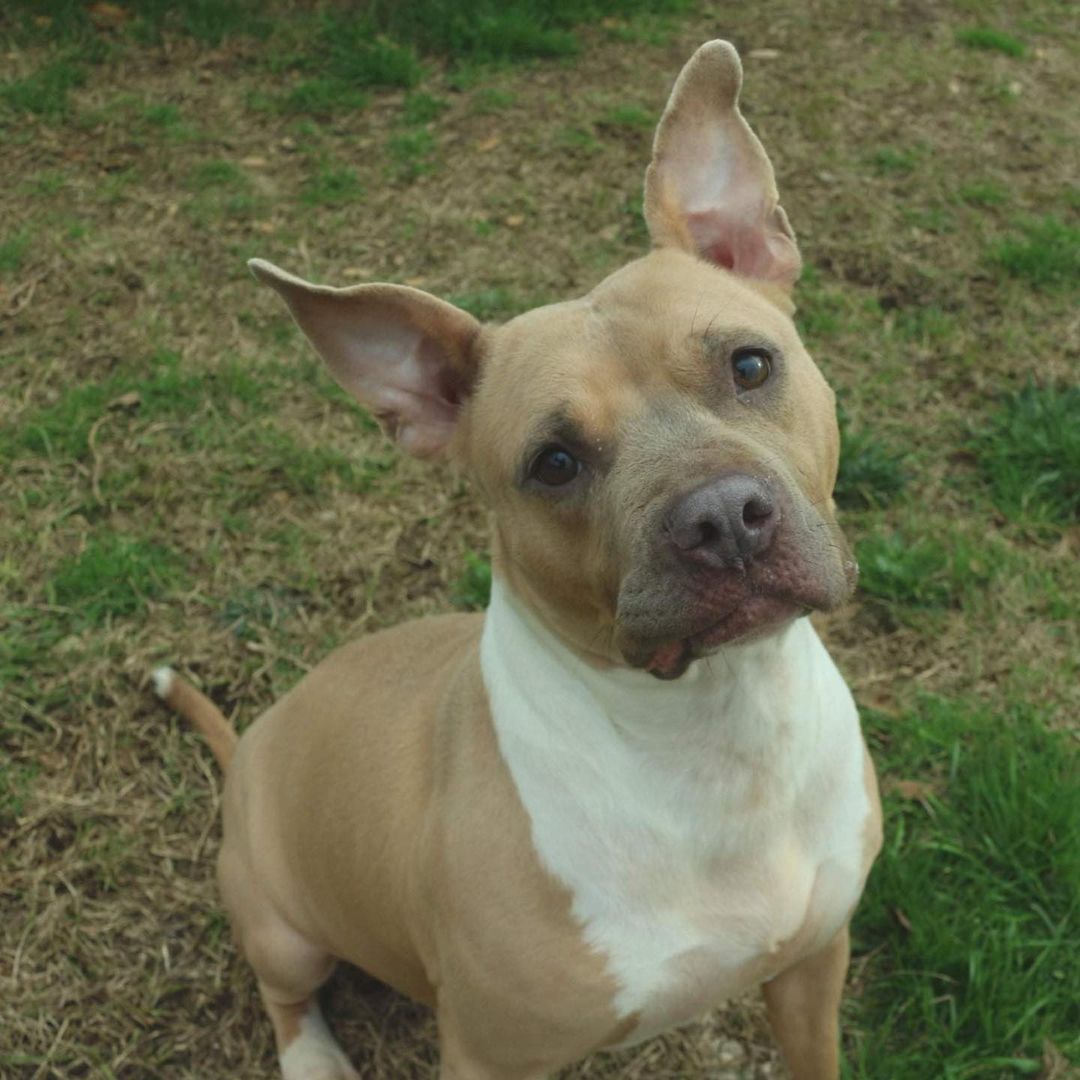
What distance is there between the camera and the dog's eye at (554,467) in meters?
2.38

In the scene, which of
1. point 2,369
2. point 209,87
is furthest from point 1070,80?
point 2,369

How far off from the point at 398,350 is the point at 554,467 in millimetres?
493

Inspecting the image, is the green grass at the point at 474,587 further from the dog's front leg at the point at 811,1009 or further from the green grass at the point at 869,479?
the dog's front leg at the point at 811,1009

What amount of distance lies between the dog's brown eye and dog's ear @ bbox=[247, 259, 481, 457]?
55 centimetres

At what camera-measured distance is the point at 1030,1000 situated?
3289 mm

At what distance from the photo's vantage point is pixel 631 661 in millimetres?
2232

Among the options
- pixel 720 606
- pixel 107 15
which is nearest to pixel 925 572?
pixel 720 606

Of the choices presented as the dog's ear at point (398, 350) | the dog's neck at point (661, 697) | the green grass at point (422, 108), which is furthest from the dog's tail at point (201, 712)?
the green grass at point (422, 108)

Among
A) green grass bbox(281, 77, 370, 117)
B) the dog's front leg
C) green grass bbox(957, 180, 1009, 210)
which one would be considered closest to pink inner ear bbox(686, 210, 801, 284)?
the dog's front leg

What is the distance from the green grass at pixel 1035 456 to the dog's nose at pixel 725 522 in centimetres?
273

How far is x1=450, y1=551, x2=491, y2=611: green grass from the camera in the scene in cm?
442

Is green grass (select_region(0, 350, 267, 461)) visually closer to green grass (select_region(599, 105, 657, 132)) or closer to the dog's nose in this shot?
green grass (select_region(599, 105, 657, 132))

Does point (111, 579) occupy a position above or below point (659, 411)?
below

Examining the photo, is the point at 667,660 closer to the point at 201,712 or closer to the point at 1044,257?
the point at 201,712
